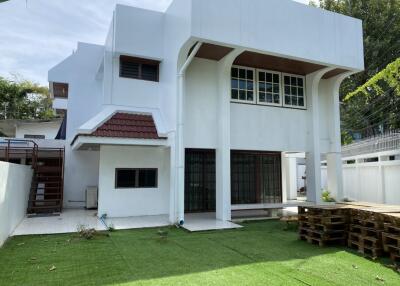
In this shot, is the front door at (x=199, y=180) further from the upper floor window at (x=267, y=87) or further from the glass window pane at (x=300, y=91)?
the glass window pane at (x=300, y=91)

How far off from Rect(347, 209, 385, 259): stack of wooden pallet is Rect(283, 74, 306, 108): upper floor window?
6383 millimetres

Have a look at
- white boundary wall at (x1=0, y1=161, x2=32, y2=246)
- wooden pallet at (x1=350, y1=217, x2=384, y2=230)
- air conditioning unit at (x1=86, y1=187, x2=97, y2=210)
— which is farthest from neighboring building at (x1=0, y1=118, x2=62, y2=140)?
wooden pallet at (x1=350, y1=217, x2=384, y2=230)

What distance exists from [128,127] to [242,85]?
4713 millimetres

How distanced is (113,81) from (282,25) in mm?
6644

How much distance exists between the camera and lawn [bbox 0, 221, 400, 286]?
546 cm

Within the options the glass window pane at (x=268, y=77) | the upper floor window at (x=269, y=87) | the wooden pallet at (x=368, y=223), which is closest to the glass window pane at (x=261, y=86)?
the upper floor window at (x=269, y=87)

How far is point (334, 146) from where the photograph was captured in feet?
44.1

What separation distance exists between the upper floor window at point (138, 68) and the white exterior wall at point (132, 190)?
116 inches

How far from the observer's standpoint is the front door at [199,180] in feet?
44.1

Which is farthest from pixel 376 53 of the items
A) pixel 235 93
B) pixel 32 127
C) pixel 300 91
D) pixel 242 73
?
pixel 32 127

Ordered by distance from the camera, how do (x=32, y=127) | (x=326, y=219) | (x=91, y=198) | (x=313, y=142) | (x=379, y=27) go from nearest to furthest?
(x=326, y=219)
(x=313, y=142)
(x=91, y=198)
(x=32, y=127)
(x=379, y=27)

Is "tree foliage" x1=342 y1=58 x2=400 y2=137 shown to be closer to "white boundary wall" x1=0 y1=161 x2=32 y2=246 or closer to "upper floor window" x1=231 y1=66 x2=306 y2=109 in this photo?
"upper floor window" x1=231 y1=66 x2=306 y2=109

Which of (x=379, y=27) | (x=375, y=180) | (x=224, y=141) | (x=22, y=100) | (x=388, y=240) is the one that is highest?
(x=379, y=27)

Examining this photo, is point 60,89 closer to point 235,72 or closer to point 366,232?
point 235,72
